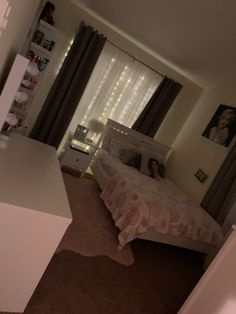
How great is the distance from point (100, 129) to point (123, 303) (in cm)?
266

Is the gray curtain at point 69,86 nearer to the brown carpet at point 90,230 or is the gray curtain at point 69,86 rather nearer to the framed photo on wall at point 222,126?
the brown carpet at point 90,230

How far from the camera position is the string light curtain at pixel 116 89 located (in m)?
4.05

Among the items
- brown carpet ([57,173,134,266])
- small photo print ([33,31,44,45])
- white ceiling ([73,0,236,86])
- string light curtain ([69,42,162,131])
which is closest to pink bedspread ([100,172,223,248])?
brown carpet ([57,173,134,266])

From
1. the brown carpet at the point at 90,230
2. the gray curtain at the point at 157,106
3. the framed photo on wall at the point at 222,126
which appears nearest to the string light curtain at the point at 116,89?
the gray curtain at the point at 157,106

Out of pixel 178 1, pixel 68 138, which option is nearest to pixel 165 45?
pixel 178 1

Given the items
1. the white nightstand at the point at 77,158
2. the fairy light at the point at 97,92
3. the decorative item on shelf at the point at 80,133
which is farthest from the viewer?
the fairy light at the point at 97,92

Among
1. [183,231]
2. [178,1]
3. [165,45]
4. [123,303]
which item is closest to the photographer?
[123,303]

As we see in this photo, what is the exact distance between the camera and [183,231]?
2.69 metres

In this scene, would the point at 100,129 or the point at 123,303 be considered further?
the point at 100,129

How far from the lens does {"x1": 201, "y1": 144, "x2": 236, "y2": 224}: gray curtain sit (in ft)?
11.0

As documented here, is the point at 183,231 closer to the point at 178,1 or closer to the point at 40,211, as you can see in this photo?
the point at 40,211

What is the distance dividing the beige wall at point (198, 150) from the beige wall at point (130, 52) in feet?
0.50

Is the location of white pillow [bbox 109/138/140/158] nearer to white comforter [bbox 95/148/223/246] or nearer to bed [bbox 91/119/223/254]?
bed [bbox 91/119/223/254]

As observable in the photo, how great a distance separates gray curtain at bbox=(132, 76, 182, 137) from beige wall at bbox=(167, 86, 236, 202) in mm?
465
